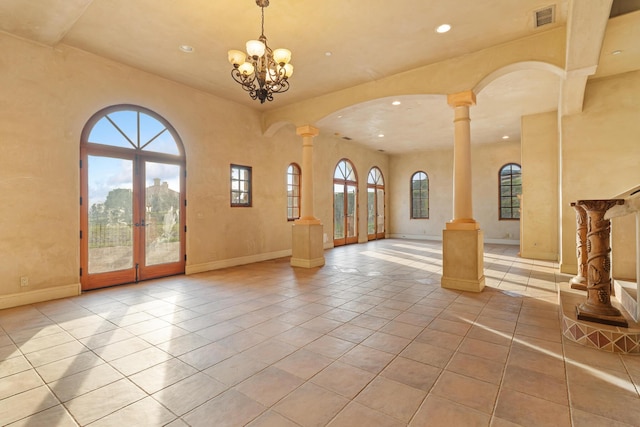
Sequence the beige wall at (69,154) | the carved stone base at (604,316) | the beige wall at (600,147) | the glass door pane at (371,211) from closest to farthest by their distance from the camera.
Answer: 1. the carved stone base at (604,316)
2. the beige wall at (69,154)
3. the beige wall at (600,147)
4. the glass door pane at (371,211)

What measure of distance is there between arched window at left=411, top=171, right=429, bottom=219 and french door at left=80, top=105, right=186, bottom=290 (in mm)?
9300

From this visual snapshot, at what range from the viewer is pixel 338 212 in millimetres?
10273

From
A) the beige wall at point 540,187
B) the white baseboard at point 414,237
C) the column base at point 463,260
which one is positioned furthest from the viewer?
the white baseboard at point 414,237

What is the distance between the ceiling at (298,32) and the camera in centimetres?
353

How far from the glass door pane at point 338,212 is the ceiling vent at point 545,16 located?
269 inches

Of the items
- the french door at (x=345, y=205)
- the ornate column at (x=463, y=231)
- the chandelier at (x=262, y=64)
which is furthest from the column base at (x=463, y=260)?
the french door at (x=345, y=205)

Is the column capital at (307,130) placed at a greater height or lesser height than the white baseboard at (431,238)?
greater

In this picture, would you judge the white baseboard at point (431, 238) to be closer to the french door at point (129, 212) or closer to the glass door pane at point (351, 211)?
the glass door pane at point (351, 211)

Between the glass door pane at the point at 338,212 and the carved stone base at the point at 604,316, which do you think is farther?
the glass door pane at the point at 338,212

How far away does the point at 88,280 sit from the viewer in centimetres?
469

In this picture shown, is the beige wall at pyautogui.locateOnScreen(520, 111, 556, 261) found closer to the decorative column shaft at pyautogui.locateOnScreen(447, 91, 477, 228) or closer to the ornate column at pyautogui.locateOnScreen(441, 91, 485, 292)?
the ornate column at pyautogui.locateOnScreen(441, 91, 485, 292)

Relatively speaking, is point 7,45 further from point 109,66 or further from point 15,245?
point 15,245

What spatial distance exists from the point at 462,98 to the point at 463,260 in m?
2.46

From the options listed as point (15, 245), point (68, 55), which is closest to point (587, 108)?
point (68, 55)
